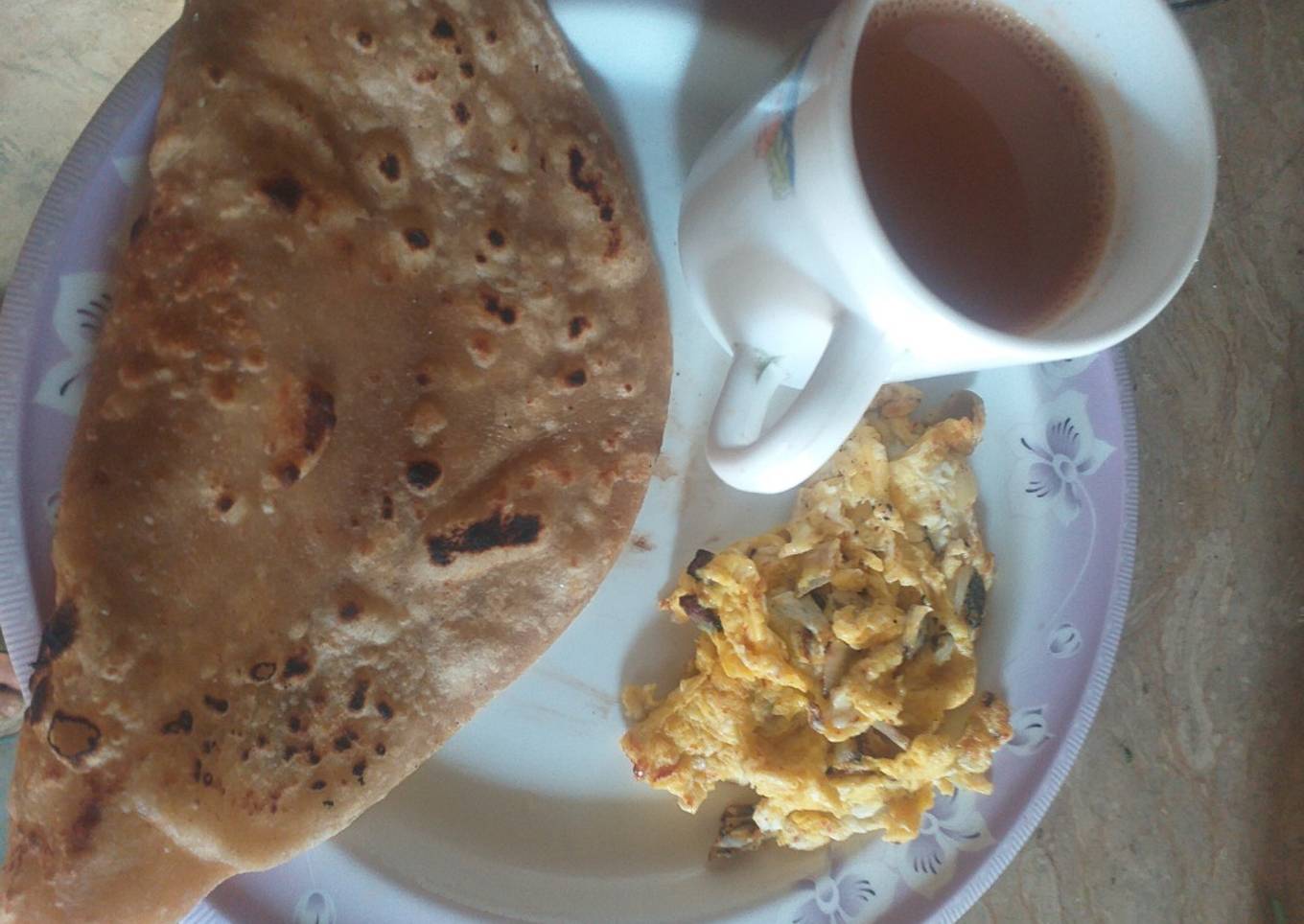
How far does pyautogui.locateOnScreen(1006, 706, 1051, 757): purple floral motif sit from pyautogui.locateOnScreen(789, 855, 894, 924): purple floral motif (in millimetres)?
256

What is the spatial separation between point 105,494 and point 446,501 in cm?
33

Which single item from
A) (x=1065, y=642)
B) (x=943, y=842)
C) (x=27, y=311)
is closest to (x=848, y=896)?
(x=943, y=842)

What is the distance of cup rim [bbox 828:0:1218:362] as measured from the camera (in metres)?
0.70

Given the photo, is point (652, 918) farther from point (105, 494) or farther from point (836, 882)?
Result: point (105, 494)

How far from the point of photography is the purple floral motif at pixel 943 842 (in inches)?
47.7

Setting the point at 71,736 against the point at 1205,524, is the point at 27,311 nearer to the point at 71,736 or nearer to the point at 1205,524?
the point at 71,736

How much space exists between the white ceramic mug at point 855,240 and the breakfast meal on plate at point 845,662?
1.07ft

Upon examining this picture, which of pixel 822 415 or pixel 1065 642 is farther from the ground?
pixel 822 415

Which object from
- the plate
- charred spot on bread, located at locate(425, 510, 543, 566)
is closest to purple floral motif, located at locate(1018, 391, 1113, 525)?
the plate

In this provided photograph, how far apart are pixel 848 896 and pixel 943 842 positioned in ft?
0.51

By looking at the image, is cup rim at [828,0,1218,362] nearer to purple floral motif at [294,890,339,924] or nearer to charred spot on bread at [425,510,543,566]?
charred spot on bread at [425,510,543,566]

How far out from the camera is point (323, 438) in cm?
90

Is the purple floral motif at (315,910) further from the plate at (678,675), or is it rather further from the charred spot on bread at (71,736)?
the charred spot on bread at (71,736)

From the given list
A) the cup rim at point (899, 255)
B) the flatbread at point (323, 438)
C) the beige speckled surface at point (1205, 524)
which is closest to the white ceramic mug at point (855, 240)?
the cup rim at point (899, 255)
